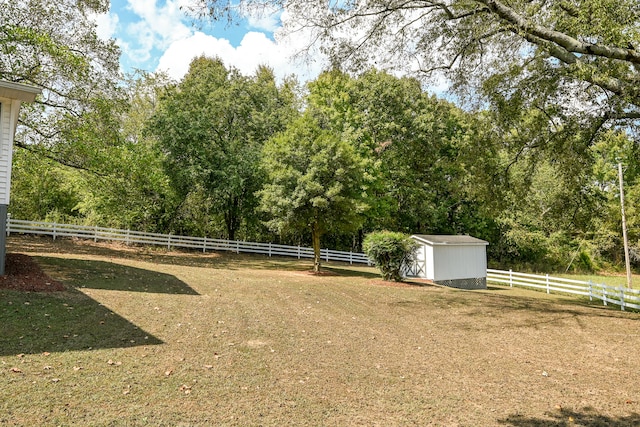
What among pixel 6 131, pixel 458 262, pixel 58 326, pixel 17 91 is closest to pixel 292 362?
pixel 58 326

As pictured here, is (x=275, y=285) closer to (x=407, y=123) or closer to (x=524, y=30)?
(x=524, y=30)

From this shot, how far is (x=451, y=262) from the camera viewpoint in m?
20.5

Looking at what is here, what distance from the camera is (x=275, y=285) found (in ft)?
46.1

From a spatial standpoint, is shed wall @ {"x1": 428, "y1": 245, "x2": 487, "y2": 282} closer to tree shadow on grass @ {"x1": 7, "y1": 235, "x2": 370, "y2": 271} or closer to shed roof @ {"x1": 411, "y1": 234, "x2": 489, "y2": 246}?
shed roof @ {"x1": 411, "y1": 234, "x2": 489, "y2": 246}

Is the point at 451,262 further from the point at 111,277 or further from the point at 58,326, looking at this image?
the point at 58,326

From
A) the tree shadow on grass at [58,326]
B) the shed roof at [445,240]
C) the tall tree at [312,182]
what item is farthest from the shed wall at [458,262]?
the tree shadow on grass at [58,326]

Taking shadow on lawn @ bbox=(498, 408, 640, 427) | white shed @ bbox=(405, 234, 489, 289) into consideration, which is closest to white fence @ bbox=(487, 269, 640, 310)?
white shed @ bbox=(405, 234, 489, 289)

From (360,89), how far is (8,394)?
2944 cm

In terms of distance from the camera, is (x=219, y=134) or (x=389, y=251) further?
(x=219, y=134)

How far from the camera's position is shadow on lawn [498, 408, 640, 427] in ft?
15.1

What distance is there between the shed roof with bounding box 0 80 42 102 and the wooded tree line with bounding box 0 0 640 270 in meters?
5.44

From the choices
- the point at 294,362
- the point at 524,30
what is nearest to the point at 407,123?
the point at 524,30

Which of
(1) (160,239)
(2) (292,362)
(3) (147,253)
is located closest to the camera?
(2) (292,362)

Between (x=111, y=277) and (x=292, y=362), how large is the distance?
822cm
